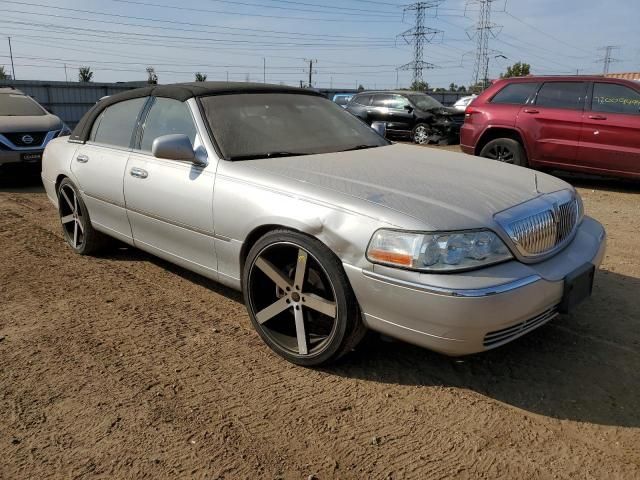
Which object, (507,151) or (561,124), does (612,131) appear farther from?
(507,151)

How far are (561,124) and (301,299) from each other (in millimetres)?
6519

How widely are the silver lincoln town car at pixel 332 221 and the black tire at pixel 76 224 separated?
41 centimetres

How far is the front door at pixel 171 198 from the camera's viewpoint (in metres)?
3.33

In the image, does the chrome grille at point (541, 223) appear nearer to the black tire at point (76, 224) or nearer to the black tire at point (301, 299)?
the black tire at point (301, 299)

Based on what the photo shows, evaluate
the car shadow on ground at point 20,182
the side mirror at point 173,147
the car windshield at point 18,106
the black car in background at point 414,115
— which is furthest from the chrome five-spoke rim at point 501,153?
the car windshield at point 18,106

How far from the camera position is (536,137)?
807 cm

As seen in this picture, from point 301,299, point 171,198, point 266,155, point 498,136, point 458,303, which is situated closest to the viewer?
point 458,303

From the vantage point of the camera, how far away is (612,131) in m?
7.44

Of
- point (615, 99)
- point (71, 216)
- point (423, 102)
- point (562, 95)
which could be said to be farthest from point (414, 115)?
point (71, 216)

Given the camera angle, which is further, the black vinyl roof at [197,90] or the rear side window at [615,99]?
the rear side window at [615,99]

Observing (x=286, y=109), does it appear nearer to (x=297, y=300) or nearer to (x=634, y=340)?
(x=297, y=300)

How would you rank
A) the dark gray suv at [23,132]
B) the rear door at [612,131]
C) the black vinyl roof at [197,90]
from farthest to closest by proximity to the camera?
the dark gray suv at [23,132]
the rear door at [612,131]
the black vinyl roof at [197,90]

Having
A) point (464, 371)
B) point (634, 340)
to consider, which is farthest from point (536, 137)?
point (464, 371)

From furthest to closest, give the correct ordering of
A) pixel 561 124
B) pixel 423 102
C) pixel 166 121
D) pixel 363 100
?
pixel 363 100, pixel 423 102, pixel 561 124, pixel 166 121
